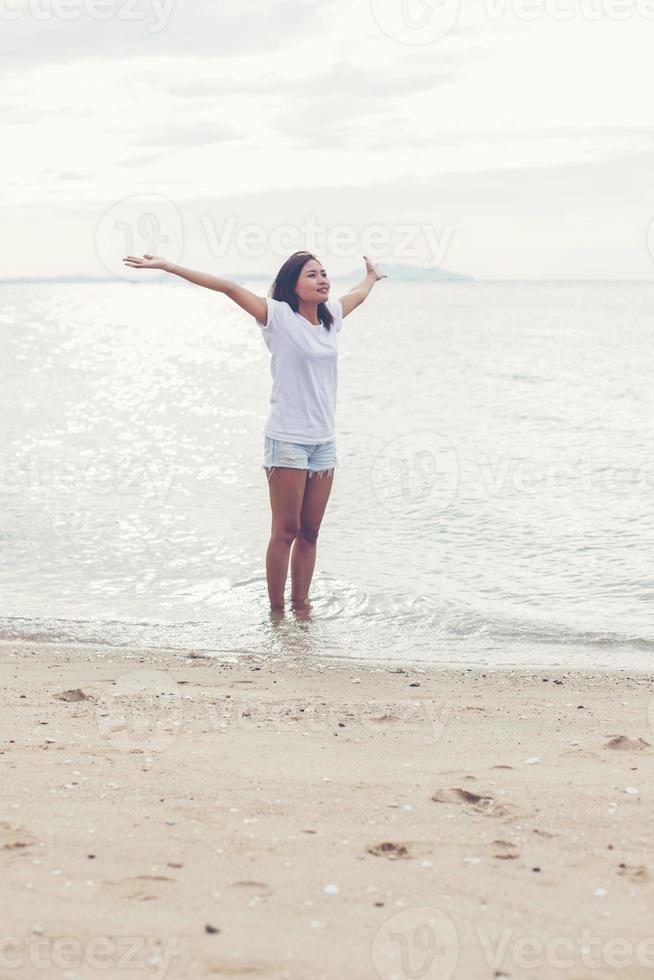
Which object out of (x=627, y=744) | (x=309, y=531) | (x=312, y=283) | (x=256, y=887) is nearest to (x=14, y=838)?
(x=256, y=887)

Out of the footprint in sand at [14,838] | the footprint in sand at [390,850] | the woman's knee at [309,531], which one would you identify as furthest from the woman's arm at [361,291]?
the footprint in sand at [14,838]

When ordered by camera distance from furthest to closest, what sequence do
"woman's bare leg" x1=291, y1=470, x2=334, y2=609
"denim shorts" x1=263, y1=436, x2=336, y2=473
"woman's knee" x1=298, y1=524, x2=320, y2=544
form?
"woman's knee" x1=298, y1=524, x2=320, y2=544 < "woman's bare leg" x1=291, y1=470, x2=334, y2=609 < "denim shorts" x1=263, y1=436, x2=336, y2=473

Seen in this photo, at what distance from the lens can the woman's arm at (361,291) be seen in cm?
711

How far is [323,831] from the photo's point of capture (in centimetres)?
377

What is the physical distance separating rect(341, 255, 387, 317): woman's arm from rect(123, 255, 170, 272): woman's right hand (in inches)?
53.9

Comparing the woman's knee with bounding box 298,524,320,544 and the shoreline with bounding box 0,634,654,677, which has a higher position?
the woman's knee with bounding box 298,524,320,544

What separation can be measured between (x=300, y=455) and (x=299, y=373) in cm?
52

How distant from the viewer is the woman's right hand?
240 inches

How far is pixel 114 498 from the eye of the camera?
457 inches

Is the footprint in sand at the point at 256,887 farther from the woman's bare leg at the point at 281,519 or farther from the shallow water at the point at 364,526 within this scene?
the woman's bare leg at the point at 281,519

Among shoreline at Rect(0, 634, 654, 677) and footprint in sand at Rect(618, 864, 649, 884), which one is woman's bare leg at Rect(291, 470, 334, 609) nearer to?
shoreline at Rect(0, 634, 654, 677)

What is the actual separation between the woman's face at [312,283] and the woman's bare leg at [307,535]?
115cm

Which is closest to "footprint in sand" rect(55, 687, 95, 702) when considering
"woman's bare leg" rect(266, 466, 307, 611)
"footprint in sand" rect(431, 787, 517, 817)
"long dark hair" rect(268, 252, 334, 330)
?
"woman's bare leg" rect(266, 466, 307, 611)

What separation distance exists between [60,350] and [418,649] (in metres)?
38.8
